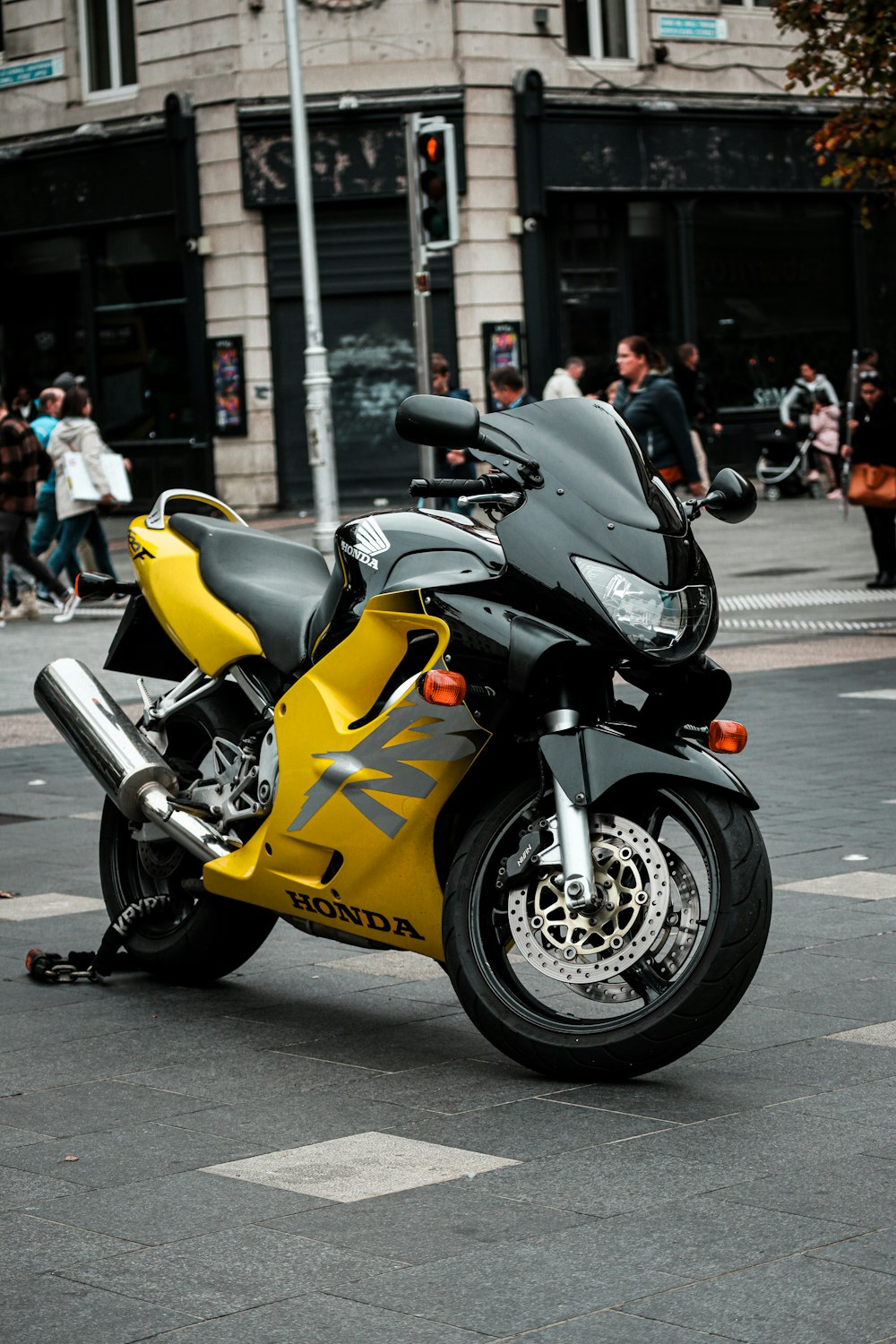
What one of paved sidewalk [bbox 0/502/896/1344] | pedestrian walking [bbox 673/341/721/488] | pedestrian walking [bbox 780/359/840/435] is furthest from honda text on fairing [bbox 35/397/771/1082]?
pedestrian walking [bbox 780/359/840/435]

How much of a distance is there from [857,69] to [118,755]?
41.5 ft

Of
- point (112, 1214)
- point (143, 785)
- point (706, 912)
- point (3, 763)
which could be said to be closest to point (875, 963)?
point (706, 912)

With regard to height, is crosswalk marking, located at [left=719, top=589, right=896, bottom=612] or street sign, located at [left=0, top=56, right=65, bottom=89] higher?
street sign, located at [left=0, top=56, right=65, bottom=89]

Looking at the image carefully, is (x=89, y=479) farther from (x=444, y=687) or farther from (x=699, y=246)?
(x=699, y=246)

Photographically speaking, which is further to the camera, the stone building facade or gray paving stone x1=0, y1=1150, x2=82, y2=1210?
the stone building facade

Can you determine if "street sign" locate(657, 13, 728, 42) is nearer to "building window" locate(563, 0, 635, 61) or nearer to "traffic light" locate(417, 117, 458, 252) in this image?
"building window" locate(563, 0, 635, 61)

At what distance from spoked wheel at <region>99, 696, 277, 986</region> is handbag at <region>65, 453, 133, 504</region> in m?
11.6

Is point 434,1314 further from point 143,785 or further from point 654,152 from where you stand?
point 654,152

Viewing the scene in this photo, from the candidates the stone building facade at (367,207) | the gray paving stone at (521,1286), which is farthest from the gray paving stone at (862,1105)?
the stone building facade at (367,207)

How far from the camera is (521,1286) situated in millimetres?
3340

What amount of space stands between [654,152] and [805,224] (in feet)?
10.1

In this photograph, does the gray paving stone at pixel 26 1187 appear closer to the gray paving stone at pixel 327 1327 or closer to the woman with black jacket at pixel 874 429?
the gray paving stone at pixel 327 1327

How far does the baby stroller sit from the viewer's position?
87.0ft

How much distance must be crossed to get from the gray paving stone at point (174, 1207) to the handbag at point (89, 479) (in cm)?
1355
